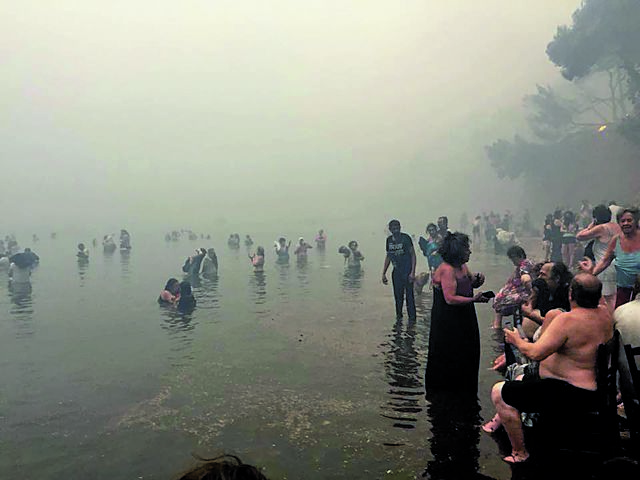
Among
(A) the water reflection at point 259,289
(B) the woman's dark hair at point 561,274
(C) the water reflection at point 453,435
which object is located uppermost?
(B) the woman's dark hair at point 561,274

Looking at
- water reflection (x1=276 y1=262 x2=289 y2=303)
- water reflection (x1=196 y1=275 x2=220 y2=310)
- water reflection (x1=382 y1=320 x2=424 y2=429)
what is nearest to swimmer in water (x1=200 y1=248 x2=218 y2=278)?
water reflection (x1=196 y1=275 x2=220 y2=310)

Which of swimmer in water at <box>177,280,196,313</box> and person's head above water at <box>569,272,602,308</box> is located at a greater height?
person's head above water at <box>569,272,602,308</box>

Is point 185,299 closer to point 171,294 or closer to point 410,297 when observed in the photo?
point 171,294

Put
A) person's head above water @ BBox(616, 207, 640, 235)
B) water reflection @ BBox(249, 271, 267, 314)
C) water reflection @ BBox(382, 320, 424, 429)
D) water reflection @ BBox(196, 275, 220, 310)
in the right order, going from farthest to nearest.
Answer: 1. water reflection @ BBox(196, 275, 220, 310)
2. water reflection @ BBox(249, 271, 267, 314)
3. person's head above water @ BBox(616, 207, 640, 235)
4. water reflection @ BBox(382, 320, 424, 429)

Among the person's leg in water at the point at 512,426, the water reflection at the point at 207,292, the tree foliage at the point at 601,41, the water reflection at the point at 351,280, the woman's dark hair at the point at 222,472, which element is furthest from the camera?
the tree foliage at the point at 601,41

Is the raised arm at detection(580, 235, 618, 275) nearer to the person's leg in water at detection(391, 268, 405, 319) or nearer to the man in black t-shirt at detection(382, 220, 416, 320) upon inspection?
the man in black t-shirt at detection(382, 220, 416, 320)

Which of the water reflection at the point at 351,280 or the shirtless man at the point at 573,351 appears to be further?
the water reflection at the point at 351,280

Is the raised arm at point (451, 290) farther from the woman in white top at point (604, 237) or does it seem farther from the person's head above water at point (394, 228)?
the person's head above water at point (394, 228)

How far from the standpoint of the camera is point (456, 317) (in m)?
5.59

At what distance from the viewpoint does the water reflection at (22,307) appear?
1162 cm

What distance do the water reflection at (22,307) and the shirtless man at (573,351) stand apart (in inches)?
441

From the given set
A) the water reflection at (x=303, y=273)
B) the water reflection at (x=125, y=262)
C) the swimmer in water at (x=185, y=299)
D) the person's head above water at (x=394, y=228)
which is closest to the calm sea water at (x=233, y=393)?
the swimmer in water at (x=185, y=299)

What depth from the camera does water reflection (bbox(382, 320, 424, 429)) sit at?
18.2 ft

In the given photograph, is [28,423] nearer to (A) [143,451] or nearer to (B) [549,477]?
(A) [143,451]
